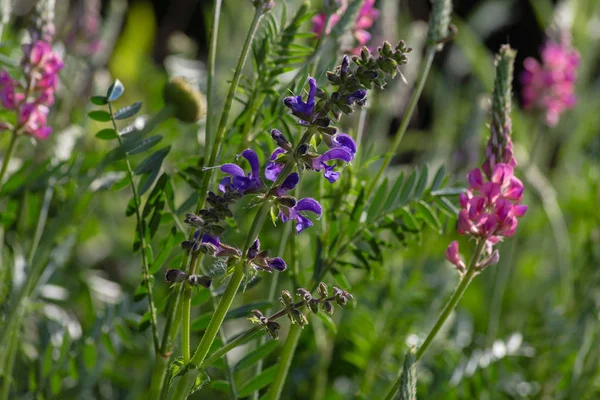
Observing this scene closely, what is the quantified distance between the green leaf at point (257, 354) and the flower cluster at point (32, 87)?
20.3 inches

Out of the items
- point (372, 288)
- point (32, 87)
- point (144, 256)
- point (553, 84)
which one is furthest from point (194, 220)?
point (553, 84)

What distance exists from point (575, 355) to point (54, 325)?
120cm

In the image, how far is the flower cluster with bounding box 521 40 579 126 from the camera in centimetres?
204

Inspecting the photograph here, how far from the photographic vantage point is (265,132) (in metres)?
1.19

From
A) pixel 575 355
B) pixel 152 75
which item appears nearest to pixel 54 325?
pixel 575 355

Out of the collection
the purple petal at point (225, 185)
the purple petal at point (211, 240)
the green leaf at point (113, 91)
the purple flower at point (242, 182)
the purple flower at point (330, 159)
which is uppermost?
the purple flower at point (330, 159)

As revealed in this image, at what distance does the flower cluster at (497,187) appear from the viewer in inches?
39.7

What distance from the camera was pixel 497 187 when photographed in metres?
1.01

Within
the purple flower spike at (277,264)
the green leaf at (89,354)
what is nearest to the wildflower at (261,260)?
the purple flower spike at (277,264)

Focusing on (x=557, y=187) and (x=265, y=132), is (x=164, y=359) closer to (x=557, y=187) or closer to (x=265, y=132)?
(x=265, y=132)

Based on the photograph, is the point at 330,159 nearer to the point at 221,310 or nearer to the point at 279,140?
the point at 279,140

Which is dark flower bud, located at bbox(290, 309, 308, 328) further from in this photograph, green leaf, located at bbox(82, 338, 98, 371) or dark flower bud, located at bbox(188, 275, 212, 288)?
green leaf, located at bbox(82, 338, 98, 371)

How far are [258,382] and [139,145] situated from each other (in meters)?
0.41

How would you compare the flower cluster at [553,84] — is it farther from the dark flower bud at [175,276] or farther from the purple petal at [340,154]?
the dark flower bud at [175,276]
